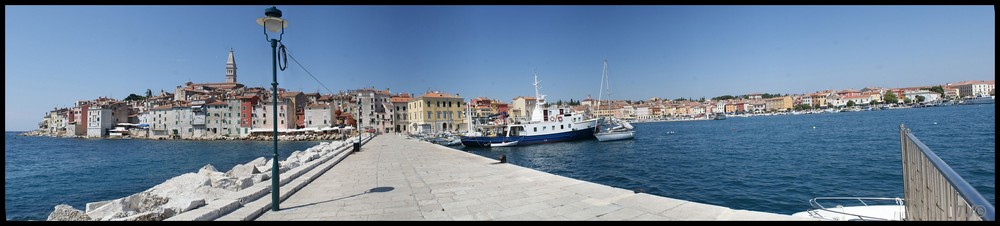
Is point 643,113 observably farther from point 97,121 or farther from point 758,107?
point 97,121

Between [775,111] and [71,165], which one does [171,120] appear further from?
[775,111]

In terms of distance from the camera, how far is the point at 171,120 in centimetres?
7738

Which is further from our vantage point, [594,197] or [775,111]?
[775,111]

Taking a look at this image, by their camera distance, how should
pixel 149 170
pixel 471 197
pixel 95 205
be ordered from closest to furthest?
pixel 471 197 < pixel 95 205 < pixel 149 170

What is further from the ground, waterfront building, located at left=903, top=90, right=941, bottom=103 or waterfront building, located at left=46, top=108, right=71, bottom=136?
waterfront building, located at left=903, top=90, right=941, bottom=103

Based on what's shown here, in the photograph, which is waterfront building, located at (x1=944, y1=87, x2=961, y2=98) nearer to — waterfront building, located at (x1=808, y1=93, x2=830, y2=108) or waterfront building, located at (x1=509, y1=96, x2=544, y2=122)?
waterfront building, located at (x1=808, y1=93, x2=830, y2=108)

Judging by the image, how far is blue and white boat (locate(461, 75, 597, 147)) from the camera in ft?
122

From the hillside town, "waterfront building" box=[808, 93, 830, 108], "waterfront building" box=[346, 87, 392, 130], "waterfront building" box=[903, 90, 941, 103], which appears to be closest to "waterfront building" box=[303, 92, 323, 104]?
the hillside town

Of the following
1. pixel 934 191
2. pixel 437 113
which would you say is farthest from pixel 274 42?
pixel 437 113

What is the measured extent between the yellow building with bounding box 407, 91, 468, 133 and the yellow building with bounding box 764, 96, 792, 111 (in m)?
119

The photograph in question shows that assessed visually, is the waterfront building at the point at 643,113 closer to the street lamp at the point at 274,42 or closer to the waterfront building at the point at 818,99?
the waterfront building at the point at 818,99

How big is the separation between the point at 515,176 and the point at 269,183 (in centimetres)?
437
